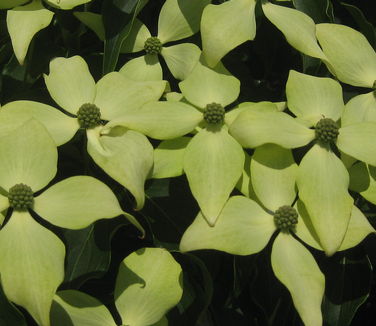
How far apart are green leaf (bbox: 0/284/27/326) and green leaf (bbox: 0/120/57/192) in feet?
0.45

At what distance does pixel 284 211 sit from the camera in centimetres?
88

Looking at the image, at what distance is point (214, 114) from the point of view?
3.07ft

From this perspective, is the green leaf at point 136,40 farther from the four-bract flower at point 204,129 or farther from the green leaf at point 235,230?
the green leaf at point 235,230

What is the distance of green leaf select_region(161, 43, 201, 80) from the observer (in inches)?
40.3

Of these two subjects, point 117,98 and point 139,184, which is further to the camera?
point 117,98

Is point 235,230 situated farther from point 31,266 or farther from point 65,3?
point 65,3

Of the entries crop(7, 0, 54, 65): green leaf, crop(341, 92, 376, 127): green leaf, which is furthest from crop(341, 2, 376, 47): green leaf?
crop(7, 0, 54, 65): green leaf

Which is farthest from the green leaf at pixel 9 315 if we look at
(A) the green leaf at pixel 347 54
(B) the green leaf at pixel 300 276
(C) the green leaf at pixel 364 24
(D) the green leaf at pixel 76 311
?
(C) the green leaf at pixel 364 24

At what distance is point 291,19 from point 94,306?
0.48 m

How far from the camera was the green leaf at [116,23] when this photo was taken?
39.1 inches

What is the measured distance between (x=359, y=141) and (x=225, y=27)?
240mm

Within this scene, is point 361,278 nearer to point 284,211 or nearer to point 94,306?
point 284,211

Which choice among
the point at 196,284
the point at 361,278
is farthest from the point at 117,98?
the point at 361,278

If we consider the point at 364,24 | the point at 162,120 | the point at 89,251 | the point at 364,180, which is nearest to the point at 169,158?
the point at 162,120
